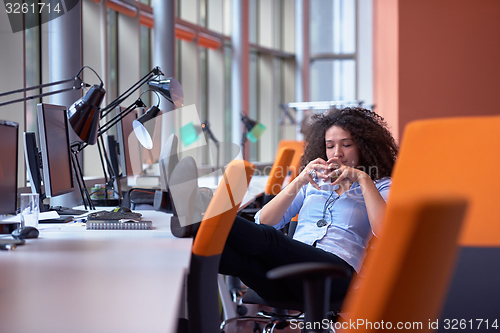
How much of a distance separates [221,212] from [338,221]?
761 millimetres

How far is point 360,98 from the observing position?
10109mm

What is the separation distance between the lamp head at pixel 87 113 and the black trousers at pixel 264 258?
2.80ft

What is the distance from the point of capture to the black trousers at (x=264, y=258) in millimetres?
1634

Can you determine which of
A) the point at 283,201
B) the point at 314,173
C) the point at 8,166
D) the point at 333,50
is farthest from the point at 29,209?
the point at 333,50

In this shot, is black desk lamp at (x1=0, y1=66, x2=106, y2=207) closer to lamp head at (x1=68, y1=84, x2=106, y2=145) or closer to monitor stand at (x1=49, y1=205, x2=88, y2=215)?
lamp head at (x1=68, y1=84, x2=106, y2=145)

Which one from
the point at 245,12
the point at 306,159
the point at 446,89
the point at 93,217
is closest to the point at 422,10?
the point at 446,89

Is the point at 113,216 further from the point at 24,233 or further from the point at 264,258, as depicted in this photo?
the point at 264,258

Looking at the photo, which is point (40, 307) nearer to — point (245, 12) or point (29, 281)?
point (29, 281)

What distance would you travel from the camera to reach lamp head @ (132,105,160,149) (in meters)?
2.35

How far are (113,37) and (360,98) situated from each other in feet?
20.4

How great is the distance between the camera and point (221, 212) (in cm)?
133

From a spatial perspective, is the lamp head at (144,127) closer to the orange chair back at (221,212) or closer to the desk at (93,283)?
the desk at (93,283)

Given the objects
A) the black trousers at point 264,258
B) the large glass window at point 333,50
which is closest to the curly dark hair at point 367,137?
the black trousers at point 264,258

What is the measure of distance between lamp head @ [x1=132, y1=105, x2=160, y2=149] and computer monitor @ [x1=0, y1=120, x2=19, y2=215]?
736mm
